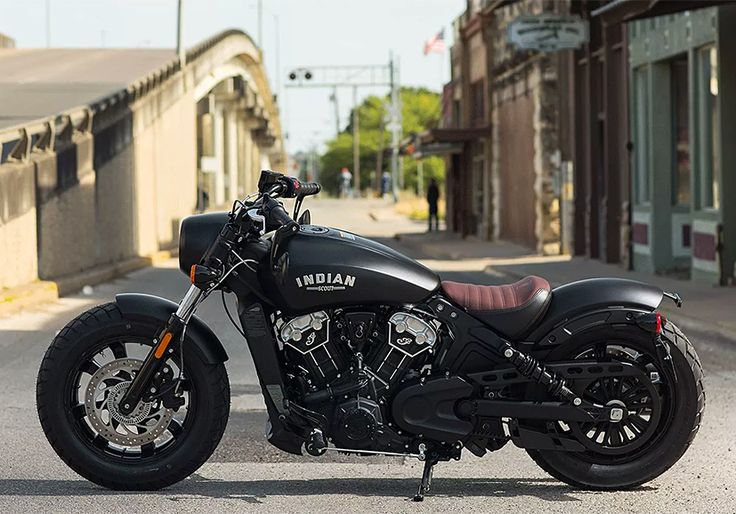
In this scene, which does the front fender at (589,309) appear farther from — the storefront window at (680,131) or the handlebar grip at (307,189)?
the storefront window at (680,131)

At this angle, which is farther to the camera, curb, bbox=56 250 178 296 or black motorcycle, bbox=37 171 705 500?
curb, bbox=56 250 178 296

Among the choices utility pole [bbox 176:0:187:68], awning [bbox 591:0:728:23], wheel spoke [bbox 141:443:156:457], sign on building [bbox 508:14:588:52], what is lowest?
wheel spoke [bbox 141:443:156:457]

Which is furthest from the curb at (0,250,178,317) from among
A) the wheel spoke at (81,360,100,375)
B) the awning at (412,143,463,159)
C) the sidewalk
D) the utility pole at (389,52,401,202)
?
the utility pole at (389,52,401,202)

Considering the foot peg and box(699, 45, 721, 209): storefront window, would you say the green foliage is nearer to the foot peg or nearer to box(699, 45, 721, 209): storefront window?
box(699, 45, 721, 209): storefront window

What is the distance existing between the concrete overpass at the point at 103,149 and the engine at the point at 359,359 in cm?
1245

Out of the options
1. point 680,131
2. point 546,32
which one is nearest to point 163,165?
point 546,32

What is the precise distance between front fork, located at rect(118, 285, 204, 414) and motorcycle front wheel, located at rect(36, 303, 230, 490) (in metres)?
0.04

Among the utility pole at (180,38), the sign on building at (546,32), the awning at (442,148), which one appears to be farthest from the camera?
the awning at (442,148)

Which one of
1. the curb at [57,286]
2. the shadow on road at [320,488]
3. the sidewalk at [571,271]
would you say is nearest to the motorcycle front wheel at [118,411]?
the shadow on road at [320,488]

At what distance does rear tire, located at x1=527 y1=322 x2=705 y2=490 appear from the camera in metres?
6.66

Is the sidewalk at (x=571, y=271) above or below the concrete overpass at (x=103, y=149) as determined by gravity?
below

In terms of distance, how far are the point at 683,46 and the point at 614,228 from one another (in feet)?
18.5

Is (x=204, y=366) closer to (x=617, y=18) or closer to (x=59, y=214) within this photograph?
(x=617, y=18)

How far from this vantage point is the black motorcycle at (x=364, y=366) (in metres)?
6.51
